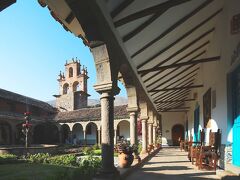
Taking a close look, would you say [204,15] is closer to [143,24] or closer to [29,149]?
[143,24]

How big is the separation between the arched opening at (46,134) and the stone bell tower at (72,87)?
6.25 meters

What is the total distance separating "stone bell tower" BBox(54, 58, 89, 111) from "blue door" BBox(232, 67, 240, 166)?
3758 centimetres

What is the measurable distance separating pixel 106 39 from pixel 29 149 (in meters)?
15.3

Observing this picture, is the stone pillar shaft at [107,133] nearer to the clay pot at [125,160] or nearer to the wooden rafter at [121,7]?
the wooden rafter at [121,7]

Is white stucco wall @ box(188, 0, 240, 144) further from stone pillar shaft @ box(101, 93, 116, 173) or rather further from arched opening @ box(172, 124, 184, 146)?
arched opening @ box(172, 124, 184, 146)

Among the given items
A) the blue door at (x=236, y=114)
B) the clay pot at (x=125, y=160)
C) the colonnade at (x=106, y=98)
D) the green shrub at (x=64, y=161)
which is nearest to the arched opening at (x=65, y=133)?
the green shrub at (x=64, y=161)

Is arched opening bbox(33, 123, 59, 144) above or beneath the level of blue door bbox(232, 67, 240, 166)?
beneath

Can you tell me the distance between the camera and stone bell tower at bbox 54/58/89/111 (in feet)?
145

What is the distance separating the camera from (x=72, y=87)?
148 feet

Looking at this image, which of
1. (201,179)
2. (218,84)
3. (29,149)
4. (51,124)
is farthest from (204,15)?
(51,124)

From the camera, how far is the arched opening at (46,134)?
35.9 m

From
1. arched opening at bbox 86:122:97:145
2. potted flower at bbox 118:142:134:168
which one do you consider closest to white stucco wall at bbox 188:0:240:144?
potted flower at bbox 118:142:134:168

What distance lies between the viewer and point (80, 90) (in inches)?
1775

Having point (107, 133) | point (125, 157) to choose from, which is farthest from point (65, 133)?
point (107, 133)
